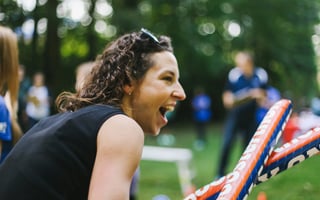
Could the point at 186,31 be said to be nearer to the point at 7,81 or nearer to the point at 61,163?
the point at 7,81

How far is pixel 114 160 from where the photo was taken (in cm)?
163

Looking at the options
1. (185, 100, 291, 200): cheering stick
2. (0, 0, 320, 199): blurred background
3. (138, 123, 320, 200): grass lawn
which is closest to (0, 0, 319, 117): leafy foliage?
(0, 0, 320, 199): blurred background

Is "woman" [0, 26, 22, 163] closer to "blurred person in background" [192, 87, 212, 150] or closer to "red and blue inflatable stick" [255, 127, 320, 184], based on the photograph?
"red and blue inflatable stick" [255, 127, 320, 184]

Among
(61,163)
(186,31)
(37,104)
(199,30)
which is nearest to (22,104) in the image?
(37,104)

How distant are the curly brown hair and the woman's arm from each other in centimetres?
29

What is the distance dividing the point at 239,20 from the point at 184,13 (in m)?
2.08

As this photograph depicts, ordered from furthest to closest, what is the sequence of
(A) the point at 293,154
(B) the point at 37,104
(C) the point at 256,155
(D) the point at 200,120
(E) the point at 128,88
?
(D) the point at 200,120, (B) the point at 37,104, (A) the point at 293,154, (C) the point at 256,155, (E) the point at 128,88

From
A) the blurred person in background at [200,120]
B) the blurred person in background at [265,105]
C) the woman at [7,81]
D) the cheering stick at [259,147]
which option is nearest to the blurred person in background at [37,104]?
the blurred person in background at [265,105]

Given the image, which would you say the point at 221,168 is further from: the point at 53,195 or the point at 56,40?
the point at 56,40

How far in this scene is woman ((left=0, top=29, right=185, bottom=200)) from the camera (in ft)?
5.40

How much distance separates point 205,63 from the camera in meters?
22.6

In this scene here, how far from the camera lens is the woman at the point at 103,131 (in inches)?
64.7

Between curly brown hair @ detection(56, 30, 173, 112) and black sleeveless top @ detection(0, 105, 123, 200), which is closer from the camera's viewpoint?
black sleeveless top @ detection(0, 105, 123, 200)

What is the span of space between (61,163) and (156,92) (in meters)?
0.47
